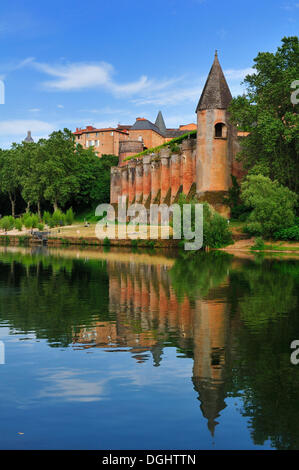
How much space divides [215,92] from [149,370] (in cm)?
4003

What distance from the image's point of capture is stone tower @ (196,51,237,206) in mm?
44406

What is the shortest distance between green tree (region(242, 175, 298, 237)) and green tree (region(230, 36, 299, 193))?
6.73 feet

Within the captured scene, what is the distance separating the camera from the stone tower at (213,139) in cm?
4441

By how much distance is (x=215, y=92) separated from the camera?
44.7 metres

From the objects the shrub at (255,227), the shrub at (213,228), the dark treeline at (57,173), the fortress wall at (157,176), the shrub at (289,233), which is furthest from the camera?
the dark treeline at (57,173)

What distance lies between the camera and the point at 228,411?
240 inches

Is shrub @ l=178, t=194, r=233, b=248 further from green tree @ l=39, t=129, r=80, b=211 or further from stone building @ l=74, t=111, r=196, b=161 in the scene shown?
stone building @ l=74, t=111, r=196, b=161

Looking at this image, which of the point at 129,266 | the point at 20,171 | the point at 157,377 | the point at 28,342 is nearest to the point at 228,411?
the point at 157,377

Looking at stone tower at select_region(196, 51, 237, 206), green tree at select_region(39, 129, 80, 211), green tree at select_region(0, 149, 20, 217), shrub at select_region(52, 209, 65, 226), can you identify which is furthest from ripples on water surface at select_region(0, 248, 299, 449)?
green tree at select_region(0, 149, 20, 217)

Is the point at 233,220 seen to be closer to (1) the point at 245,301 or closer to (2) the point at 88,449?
(1) the point at 245,301

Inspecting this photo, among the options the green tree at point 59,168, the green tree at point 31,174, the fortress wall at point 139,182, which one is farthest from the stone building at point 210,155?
the green tree at point 31,174

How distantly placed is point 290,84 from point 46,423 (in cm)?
3390

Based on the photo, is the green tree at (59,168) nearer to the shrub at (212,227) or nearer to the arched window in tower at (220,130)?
the arched window in tower at (220,130)

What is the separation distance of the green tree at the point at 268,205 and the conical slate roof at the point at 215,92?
442 inches
